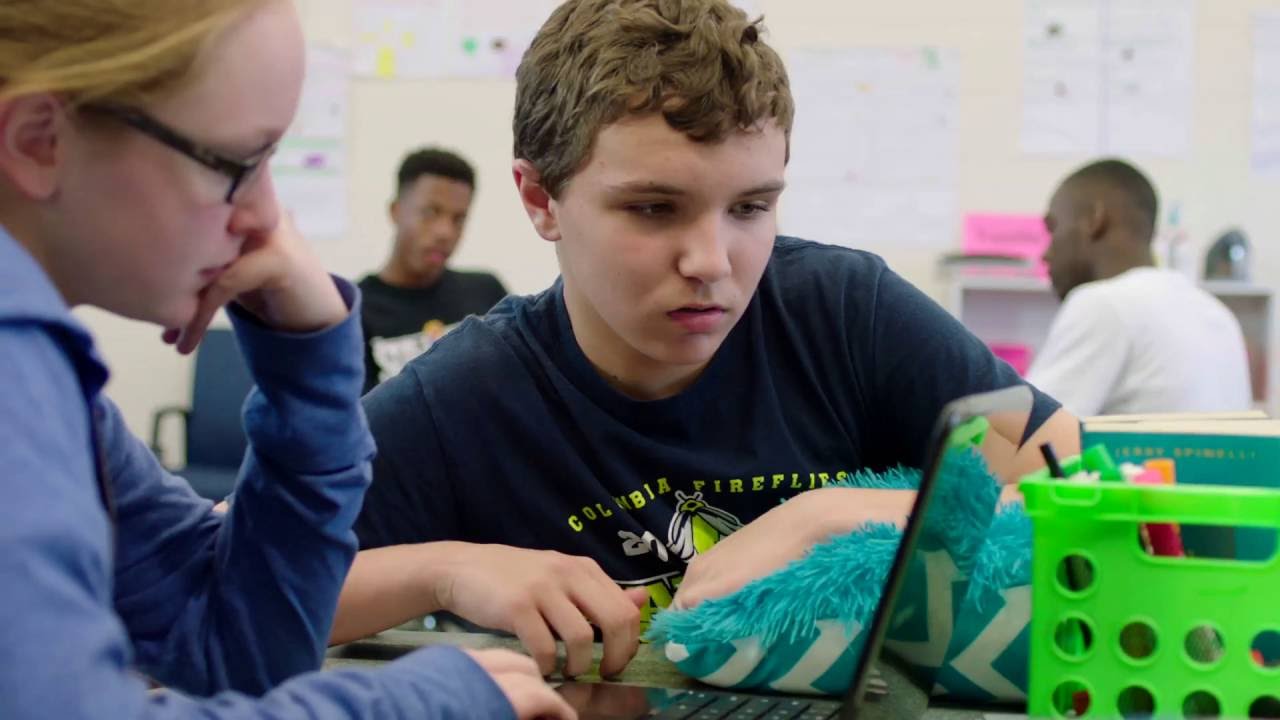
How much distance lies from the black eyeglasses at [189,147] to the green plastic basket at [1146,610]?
0.44 meters

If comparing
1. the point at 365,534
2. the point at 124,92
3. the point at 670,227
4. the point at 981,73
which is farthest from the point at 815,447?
the point at 981,73

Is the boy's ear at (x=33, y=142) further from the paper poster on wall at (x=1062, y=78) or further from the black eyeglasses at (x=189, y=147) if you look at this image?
the paper poster on wall at (x=1062, y=78)

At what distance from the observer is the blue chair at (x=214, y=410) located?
4.07 m

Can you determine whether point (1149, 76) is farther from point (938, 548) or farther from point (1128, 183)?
point (938, 548)

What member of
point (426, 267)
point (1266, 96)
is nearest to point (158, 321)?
point (426, 267)

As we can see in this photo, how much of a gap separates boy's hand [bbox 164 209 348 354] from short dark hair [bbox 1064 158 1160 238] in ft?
9.34

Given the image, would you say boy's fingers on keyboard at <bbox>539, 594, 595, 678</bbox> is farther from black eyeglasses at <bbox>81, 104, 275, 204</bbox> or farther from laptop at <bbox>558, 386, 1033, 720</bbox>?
black eyeglasses at <bbox>81, 104, 275, 204</bbox>

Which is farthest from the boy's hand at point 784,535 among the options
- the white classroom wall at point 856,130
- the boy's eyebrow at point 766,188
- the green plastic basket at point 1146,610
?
the white classroom wall at point 856,130

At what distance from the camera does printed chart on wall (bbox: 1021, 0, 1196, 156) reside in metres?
3.86

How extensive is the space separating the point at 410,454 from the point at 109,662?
655mm

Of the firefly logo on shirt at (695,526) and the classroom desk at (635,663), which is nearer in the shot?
the classroom desk at (635,663)

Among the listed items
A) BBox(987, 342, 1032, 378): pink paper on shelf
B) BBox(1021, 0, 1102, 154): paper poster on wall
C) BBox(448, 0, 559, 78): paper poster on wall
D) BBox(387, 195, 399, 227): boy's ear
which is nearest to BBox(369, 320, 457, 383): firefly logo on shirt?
BBox(387, 195, 399, 227): boy's ear

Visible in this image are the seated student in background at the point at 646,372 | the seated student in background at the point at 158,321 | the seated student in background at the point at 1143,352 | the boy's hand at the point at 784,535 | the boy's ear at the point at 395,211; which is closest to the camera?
the seated student in background at the point at 158,321

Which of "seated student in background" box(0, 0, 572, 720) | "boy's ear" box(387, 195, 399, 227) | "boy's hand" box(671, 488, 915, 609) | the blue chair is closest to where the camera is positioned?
"seated student in background" box(0, 0, 572, 720)
